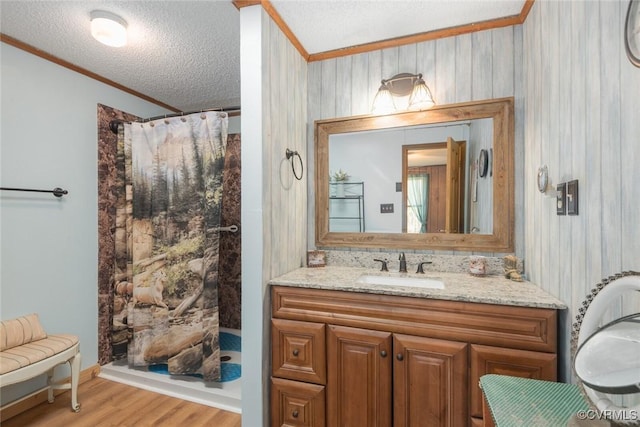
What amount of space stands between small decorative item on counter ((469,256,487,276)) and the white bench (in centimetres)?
271

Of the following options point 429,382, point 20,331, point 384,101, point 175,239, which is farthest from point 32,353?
point 384,101

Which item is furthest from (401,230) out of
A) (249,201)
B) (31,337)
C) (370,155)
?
(31,337)

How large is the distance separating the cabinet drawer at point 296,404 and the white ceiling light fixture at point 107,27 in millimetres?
2252

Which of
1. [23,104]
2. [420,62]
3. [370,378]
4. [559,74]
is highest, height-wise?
[420,62]

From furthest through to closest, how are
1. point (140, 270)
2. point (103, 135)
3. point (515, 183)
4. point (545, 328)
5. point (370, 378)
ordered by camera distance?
point (103, 135) < point (140, 270) < point (515, 183) < point (370, 378) < point (545, 328)

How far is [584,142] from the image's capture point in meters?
1.06

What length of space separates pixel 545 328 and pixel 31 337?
9.88 feet

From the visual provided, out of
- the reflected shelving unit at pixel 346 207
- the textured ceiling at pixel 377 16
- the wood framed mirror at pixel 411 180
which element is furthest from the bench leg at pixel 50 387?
the textured ceiling at pixel 377 16

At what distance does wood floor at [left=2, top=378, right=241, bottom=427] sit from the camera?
72.6 inches

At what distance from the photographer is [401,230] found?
1981 millimetres

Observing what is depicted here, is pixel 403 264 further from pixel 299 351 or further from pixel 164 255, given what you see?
pixel 164 255

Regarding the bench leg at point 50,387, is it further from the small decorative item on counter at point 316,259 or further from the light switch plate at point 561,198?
the light switch plate at point 561,198

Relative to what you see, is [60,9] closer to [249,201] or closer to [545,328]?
[249,201]

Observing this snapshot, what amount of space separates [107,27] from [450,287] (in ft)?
8.09
